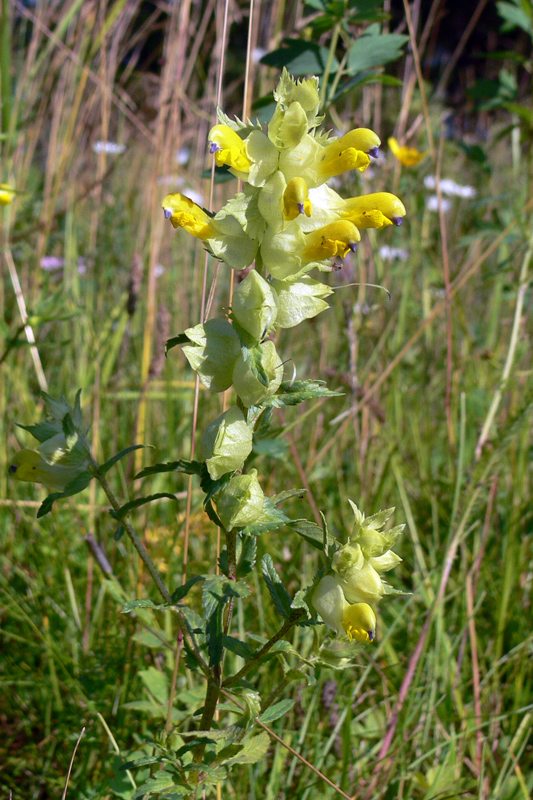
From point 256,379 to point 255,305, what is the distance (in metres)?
0.07

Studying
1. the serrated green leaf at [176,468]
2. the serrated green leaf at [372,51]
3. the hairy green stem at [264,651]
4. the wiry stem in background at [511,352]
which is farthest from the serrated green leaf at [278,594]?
the serrated green leaf at [372,51]

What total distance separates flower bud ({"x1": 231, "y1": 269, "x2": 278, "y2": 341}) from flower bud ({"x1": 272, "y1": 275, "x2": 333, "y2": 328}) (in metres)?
0.03

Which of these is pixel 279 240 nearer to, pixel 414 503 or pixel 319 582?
pixel 319 582

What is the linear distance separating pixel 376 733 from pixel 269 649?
56cm

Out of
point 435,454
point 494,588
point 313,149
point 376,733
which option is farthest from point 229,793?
point 435,454

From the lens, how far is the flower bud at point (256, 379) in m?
0.57

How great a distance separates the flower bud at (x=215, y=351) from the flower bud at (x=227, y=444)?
38 mm

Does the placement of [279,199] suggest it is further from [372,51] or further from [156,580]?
[372,51]

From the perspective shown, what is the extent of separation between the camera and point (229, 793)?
0.89m

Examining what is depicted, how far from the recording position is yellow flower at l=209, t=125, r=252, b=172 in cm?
58

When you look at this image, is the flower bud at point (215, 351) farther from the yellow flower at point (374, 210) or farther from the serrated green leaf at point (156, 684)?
the serrated green leaf at point (156, 684)

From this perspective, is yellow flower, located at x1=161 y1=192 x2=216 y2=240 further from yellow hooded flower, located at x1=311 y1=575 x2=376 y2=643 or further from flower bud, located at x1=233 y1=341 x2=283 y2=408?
yellow hooded flower, located at x1=311 y1=575 x2=376 y2=643

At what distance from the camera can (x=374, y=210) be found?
643mm

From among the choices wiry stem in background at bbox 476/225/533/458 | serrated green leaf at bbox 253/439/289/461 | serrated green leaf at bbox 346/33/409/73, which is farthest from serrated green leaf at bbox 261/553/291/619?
serrated green leaf at bbox 346/33/409/73
